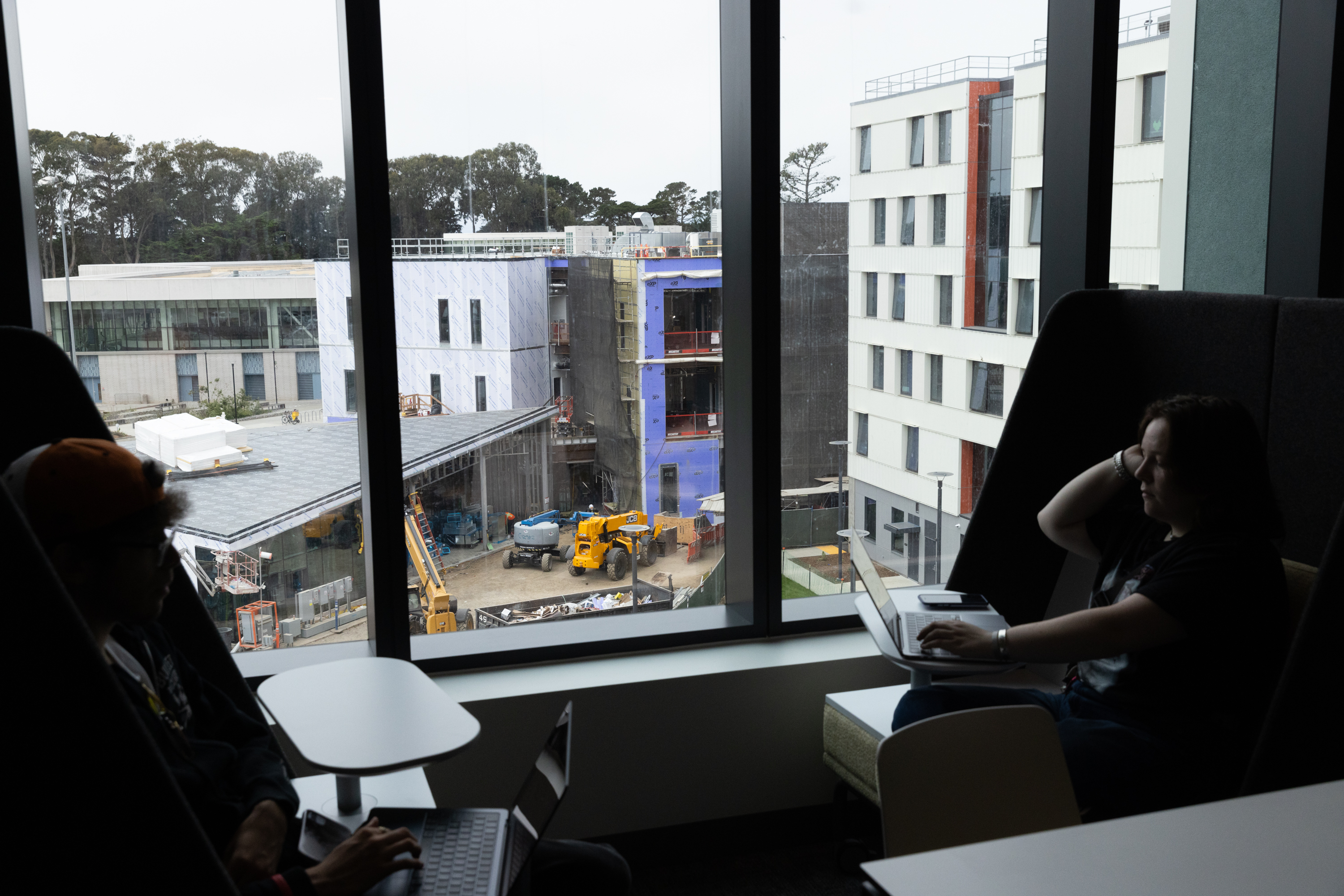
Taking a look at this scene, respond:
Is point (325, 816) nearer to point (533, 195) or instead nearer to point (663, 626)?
point (663, 626)

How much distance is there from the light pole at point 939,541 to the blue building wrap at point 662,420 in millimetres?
709

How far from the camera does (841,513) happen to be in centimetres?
315

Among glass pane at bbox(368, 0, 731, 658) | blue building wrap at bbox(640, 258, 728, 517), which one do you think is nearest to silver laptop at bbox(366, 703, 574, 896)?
glass pane at bbox(368, 0, 731, 658)

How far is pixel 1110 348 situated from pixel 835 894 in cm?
155

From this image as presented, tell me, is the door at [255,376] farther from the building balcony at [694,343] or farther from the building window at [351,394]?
the building balcony at [694,343]

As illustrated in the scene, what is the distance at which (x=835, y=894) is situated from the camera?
2.57 meters

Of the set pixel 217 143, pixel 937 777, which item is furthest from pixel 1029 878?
pixel 217 143

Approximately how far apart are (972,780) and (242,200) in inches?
80.6

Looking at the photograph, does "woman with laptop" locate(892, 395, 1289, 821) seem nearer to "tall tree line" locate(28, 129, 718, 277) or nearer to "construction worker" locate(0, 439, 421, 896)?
"construction worker" locate(0, 439, 421, 896)

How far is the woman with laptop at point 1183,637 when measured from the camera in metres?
1.94

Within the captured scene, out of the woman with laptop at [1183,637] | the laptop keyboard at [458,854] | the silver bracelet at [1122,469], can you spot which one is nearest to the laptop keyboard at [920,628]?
the woman with laptop at [1183,637]

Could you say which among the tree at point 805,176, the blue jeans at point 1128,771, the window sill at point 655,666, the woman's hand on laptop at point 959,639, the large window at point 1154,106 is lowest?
the window sill at point 655,666

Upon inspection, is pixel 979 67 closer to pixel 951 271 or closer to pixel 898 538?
pixel 951 271

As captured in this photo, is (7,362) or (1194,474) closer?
(7,362)
